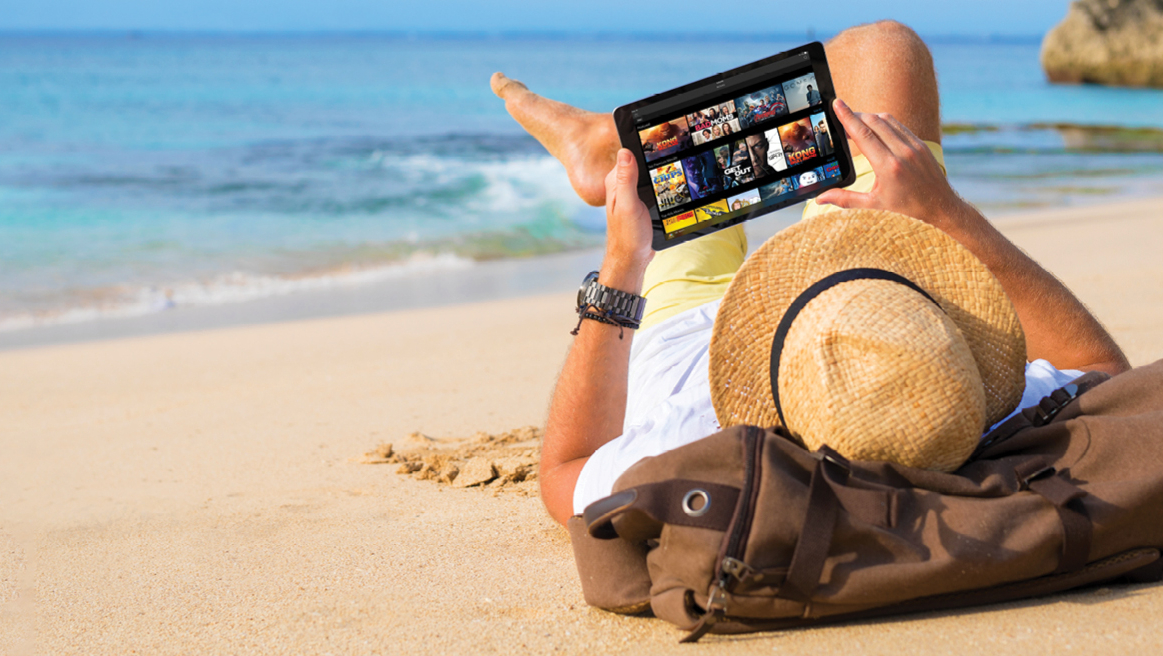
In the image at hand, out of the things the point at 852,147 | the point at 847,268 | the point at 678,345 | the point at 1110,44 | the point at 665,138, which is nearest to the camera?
the point at 847,268

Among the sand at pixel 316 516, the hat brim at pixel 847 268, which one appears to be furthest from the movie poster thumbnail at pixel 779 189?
the sand at pixel 316 516

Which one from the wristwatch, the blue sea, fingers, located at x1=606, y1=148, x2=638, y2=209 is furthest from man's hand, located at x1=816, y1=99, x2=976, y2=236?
the blue sea

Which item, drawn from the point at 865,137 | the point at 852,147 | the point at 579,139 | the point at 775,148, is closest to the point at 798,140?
the point at 775,148

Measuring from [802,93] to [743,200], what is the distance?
272mm

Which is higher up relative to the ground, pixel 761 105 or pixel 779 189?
pixel 761 105

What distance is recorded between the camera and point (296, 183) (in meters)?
11.9

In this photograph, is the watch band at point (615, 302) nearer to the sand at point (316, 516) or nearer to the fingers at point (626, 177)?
the fingers at point (626, 177)

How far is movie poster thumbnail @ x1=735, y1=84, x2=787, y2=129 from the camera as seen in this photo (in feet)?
6.77

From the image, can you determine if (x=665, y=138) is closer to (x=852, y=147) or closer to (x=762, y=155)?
(x=762, y=155)

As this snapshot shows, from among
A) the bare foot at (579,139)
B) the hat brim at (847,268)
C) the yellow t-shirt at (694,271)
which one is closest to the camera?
the hat brim at (847,268)

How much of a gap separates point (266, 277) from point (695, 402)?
5.92 m

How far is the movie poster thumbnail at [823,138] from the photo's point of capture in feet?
6.81

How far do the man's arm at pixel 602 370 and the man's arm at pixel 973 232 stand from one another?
0.44 m

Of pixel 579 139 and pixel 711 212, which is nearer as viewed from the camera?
pixel 711 212
